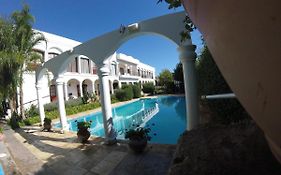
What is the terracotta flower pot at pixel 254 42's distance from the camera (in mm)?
493

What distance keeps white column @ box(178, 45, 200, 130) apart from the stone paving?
1.29 metres

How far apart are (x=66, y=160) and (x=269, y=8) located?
644cm

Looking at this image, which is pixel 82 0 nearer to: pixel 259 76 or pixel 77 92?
pixel 259 76

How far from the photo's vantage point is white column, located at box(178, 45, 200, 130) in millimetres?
4750

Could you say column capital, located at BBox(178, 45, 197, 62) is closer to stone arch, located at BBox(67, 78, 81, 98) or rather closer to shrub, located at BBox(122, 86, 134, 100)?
shrub, located at BBox(122, 86, 134, 100)

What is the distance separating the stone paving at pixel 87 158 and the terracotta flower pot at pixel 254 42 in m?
4.21

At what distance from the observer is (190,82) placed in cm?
484

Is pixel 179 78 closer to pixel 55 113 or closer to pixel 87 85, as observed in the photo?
pixel 87 85

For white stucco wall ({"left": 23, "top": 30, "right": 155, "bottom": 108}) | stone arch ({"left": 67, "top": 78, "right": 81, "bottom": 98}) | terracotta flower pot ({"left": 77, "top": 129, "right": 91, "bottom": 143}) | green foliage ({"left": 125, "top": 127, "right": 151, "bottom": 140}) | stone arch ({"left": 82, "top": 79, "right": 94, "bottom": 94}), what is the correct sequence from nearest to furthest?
green foliage ({"left": 125, "top": 127, "right": 151, "bottom": 140}) < terracotta flower pot ({"left": 77, "top": 129, "right": 91, "bottom": 143}) < white stucco wall ({"left": 23, "top": 30, "right": 155, "bottom": 108}) < stone arch ({"left": 67, "top": 78, "right": 81, "bottom": 98}) < stone arch ({"left": 82, "top": 79, "right": 94, "bottom": 94})

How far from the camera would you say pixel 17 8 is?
12375 mm

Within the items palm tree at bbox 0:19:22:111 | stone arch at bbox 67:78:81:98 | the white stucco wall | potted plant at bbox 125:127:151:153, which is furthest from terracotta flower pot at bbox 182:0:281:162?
stone arch at bbox 67:78:81:98

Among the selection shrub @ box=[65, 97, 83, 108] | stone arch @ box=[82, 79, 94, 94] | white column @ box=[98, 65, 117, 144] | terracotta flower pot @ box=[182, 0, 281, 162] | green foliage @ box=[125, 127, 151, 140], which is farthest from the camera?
stone arch @ box=[82, 79, 94, 94]

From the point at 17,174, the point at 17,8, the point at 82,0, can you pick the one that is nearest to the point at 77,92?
the point at 17,8

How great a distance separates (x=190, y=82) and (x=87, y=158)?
3.81 m
